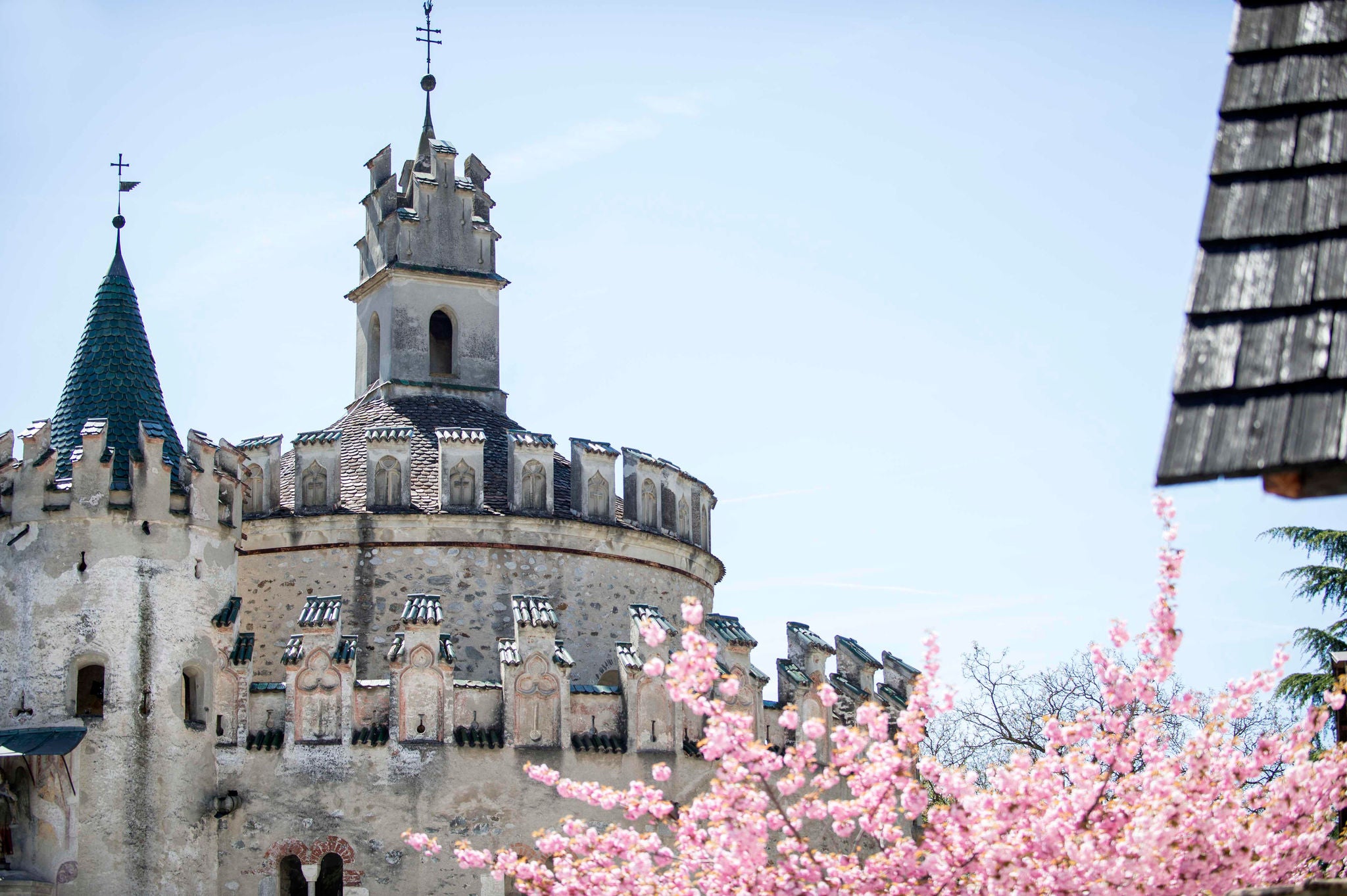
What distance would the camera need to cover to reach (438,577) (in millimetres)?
23844

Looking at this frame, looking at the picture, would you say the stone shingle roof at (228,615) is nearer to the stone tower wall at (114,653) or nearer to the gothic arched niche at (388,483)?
the stone tower wall at (114,653)

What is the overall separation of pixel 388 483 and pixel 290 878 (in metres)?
5.60

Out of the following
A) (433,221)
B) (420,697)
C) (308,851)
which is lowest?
(308,851)

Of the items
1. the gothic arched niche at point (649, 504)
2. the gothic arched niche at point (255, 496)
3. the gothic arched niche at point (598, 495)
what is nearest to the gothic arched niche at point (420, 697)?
the gothic arched niche at point (598, 495)

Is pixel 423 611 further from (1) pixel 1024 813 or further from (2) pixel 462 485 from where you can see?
(1) pixel 1024 813

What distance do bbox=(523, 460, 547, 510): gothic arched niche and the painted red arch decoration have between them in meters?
5.62

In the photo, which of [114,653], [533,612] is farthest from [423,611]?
[114,653]

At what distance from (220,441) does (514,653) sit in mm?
4732

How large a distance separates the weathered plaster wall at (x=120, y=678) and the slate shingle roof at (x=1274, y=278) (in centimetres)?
1664

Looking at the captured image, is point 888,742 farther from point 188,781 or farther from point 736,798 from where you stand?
point 188,781

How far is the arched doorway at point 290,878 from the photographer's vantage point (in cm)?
2102

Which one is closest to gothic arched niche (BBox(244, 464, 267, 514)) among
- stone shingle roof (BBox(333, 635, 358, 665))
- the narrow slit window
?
stone shingle roof (BBox(333, 635, 358, 665))

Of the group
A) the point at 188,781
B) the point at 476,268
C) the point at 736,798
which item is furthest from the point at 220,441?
the point at 736,798

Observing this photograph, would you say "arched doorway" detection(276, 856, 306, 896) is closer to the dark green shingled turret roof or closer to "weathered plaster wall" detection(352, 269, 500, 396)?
the dark green shingled turret roof
